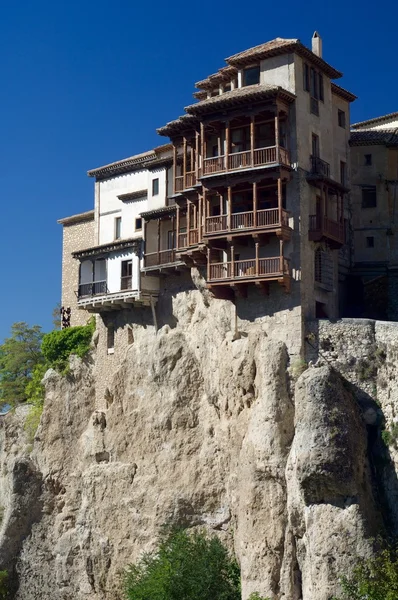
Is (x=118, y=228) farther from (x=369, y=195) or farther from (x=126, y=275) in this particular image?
(x=369, y=195)

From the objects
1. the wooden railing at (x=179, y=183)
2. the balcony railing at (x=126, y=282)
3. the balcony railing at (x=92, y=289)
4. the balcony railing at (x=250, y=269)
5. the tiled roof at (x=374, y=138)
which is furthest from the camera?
the balcony railing at (x=92, y=289)

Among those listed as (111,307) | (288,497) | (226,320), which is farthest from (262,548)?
(111,307)

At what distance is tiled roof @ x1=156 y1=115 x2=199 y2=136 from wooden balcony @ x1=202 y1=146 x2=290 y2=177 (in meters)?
2.80

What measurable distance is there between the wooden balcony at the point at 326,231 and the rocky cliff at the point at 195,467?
4747 millimetres

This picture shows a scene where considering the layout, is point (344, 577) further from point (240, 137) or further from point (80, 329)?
point (80, 329)

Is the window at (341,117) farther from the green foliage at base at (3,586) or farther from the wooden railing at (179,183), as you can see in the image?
the green foliage at base at (3,586)

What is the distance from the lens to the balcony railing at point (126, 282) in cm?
6037

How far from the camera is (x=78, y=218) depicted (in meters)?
71.8

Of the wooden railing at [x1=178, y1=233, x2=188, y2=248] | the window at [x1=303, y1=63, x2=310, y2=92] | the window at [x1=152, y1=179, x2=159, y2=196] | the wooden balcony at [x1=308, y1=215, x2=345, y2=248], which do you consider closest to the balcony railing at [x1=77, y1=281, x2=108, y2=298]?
the window at [x1=152, y1=179, x2=159, y2=196]

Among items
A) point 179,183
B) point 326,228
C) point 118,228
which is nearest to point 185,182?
point 179,183

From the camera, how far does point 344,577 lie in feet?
148

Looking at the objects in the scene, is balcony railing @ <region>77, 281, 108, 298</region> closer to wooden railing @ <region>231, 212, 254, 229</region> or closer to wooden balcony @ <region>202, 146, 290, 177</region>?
wooden balcony @ <region>202, 146, 290, 177</region>

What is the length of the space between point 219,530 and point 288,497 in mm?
6329

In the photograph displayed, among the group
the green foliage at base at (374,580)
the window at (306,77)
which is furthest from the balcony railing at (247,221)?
the green foliage at base at (374,580)
